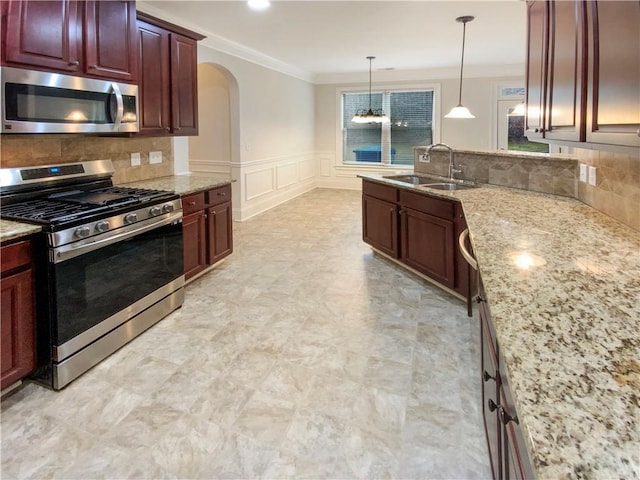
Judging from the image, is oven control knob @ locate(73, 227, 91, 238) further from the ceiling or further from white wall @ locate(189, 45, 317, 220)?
white wall @ locate(189, 45, 317, 220)

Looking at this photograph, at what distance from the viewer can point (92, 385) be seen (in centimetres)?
228

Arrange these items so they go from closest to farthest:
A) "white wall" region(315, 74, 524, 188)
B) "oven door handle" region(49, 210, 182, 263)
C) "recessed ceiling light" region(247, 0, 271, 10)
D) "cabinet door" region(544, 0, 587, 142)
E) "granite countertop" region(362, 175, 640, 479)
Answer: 1. "granite countertop" region(362, 175, 640, 479)
2. "cabinet door" region(544, 0, 587, 142)
3. "oven door handle" region(49, 210, 182, 263)
4. "recessed ceiling light" region(247, 0, 271, 10)
5. "white wall" region(315, 74, 524, 188)

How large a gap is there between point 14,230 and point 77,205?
19.5 inches

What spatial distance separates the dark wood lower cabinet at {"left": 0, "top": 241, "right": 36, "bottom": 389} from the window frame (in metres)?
7.77

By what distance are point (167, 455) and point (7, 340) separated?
995mm

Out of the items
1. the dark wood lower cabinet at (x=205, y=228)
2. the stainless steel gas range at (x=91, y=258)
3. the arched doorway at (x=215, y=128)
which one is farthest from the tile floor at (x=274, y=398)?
the arched doorway at (x=215, y=128)

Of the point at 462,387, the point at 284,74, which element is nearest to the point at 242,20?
the point at 284,74

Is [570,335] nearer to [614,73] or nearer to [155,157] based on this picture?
[614,73]

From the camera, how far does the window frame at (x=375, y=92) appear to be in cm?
858

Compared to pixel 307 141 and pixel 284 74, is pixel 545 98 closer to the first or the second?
pixel 284 74

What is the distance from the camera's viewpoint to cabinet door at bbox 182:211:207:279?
345 centimetres

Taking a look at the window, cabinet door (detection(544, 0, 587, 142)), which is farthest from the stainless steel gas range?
the window

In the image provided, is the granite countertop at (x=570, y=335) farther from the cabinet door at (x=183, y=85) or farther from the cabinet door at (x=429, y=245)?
the cabinet door at (x=183, y=85)

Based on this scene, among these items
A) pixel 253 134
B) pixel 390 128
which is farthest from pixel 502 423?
pixel 390 128
